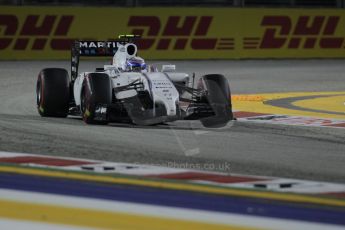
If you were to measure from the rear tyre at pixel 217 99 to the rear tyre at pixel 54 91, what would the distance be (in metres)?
1.90

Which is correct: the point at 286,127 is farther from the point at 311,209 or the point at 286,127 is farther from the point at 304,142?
the point at 311,209

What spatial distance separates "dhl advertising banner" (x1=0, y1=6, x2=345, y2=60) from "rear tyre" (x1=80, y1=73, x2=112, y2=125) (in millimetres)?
13820

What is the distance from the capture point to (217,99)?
10.5 m

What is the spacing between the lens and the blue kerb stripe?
5.55m

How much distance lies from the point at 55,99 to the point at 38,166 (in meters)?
4.23

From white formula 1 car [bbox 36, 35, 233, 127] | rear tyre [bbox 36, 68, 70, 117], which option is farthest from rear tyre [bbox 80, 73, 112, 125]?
rear tyre [bbox 36, 68, 70, 117]

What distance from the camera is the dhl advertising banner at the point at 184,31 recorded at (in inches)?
937

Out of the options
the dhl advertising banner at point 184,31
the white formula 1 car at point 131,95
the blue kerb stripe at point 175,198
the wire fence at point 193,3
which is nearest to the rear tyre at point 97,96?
the white formula 1 car at point 131,95

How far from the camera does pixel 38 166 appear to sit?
701 centimetres

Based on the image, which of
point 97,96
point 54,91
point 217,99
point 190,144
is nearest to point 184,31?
point 54,91

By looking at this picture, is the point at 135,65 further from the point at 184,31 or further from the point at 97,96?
the point at 184,31

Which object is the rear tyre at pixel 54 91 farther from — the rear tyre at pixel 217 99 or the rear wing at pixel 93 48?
the rear tyre at pixel 217 99

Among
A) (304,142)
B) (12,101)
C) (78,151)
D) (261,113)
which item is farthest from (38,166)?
(12,101)

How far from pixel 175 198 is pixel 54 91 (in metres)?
5.50
